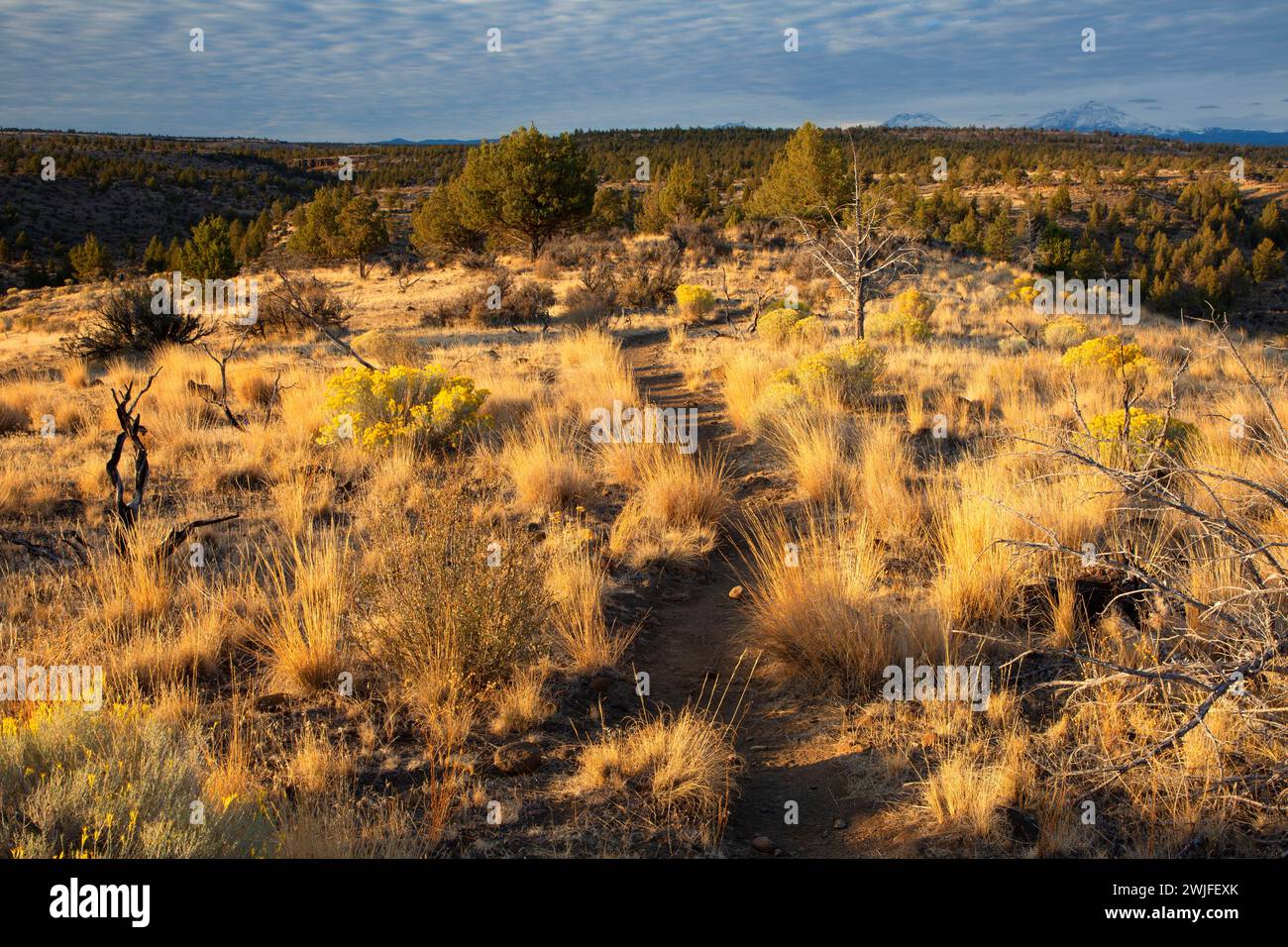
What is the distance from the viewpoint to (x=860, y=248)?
30.6 ft

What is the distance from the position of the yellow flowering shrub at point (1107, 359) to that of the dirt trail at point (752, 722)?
6625 millimetres

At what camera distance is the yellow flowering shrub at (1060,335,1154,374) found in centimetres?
1009

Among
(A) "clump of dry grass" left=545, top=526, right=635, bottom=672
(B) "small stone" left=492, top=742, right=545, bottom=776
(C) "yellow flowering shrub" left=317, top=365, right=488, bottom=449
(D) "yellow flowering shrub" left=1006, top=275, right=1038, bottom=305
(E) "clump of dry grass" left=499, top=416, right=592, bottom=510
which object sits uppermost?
(D) "yellow flowering shrub" left=1006, top=275, right=1038, bottom=305

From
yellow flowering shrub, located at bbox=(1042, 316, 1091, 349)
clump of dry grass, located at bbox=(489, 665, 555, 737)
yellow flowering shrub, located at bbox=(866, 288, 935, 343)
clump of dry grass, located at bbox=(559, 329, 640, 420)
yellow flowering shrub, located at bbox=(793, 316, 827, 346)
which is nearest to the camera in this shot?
clump of dry grass, located at bbox=(489, 665, 555, 737)

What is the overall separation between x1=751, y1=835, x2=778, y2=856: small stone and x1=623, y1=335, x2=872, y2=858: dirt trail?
0.06 ft

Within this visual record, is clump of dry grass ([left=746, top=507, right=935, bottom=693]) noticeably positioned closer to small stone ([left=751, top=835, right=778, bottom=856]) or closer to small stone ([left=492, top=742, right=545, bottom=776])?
small stone ([left=751, top=835, right=778, bottom=856])

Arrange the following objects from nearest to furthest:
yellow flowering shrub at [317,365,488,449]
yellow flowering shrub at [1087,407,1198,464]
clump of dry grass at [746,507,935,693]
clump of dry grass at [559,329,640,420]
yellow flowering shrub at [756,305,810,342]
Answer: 1. clump of dry grass at [746,507,935,693]
2. yellow flowering shrub at [1087,407,1198,464]
3. yellow flowering shrub at [317,365,488,449]
4. clump of dry grass at [559,329,640,420]
5. yellow flowering shrub at [756,305,810,342]

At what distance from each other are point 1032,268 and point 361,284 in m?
24.5

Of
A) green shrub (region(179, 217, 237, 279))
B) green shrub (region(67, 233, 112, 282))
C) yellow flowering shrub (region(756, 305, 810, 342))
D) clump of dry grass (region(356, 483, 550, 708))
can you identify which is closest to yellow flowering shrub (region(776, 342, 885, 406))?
yellow flowering shrub (region(756, 305, 810, 342))

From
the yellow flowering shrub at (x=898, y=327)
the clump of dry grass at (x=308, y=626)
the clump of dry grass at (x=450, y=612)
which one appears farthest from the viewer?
the yellow flowering shrub at (x=898, y=327)

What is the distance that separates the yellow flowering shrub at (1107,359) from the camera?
33.1 ft

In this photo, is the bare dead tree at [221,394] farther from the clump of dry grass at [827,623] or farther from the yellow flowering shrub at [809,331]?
the yellow flowering shrub at [809,331]

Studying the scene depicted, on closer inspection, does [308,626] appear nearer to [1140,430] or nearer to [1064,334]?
[1140,430]

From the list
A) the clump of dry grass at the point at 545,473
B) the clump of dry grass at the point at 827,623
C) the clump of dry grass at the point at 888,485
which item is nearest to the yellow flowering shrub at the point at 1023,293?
the clump of dry grass at the point at 888,485
